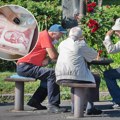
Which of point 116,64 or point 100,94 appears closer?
point 100,94

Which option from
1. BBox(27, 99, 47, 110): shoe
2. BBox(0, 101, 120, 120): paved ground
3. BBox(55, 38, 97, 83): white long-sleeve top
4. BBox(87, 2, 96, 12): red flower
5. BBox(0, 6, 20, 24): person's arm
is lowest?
BBox(0, 101, 120, 120): paved ground

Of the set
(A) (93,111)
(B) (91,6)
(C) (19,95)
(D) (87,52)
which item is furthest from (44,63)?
(B) (91,6)

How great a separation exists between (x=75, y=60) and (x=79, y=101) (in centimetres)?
60

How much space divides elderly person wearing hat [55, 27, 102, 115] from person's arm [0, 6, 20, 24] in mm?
859

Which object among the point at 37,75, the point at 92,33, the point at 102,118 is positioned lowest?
the point at 102,118

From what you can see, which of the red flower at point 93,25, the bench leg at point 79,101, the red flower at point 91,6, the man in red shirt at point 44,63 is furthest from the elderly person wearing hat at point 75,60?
the red flower at point 91,6

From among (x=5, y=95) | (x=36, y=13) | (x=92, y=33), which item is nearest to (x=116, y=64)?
(x=92, y=33)

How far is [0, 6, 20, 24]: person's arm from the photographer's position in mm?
9305

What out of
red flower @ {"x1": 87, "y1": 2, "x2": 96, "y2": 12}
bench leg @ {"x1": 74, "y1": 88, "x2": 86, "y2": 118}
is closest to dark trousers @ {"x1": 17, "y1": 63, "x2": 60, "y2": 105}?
bench leg @ {"x1": 74, "y1": 88, "x2": 86, "y2": 118}

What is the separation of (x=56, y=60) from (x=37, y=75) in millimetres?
368

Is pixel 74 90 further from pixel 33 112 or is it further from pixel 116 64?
pixel 116 64

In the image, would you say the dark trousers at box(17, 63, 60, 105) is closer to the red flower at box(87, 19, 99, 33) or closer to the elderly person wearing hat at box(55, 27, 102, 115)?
the elderly person wearing hat at box(55, 27, 102, 115)

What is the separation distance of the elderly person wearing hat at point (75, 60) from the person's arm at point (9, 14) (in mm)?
859

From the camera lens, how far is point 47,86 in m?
9.55
